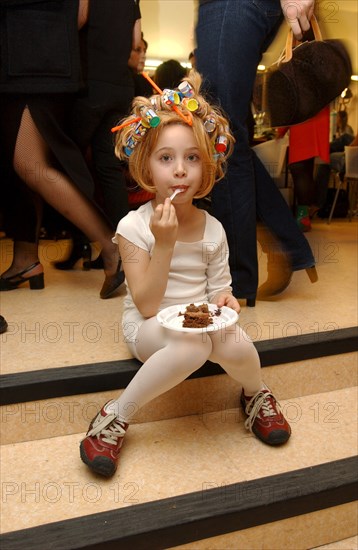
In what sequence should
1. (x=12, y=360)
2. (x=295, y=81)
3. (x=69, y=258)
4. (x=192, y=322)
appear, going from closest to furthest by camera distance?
(x=192, y=322)
(x=12, y=360)
(x=295, y=81)
(x=69, y=258)

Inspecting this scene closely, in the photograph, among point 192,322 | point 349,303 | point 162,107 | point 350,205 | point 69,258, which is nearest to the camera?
point 192,322

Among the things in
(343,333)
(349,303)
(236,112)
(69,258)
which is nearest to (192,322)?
(343,333)

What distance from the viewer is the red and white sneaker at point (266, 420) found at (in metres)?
1.18

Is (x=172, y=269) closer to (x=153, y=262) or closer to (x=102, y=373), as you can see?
(x=153, y=262)

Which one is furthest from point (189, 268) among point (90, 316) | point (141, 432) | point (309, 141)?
point (309, 141)

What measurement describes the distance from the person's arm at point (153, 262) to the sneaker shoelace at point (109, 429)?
0.77 ft

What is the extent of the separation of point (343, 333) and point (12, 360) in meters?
0.88

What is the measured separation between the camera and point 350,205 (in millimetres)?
5195

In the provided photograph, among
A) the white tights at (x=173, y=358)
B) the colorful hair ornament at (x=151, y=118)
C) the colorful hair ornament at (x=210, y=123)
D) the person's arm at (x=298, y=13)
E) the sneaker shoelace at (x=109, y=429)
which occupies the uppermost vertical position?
the person's arm at (x=298, y=13)

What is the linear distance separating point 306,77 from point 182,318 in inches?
31.6

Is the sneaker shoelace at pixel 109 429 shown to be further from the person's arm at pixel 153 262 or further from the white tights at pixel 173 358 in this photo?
the person's arm at pixel 153 262

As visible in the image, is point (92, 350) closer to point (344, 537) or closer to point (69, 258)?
point (344, 537)

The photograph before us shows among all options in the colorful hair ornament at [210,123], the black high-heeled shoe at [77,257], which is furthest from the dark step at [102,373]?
→ the black high-heeled shoe at [77,257]

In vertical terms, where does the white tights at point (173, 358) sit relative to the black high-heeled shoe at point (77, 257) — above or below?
above
